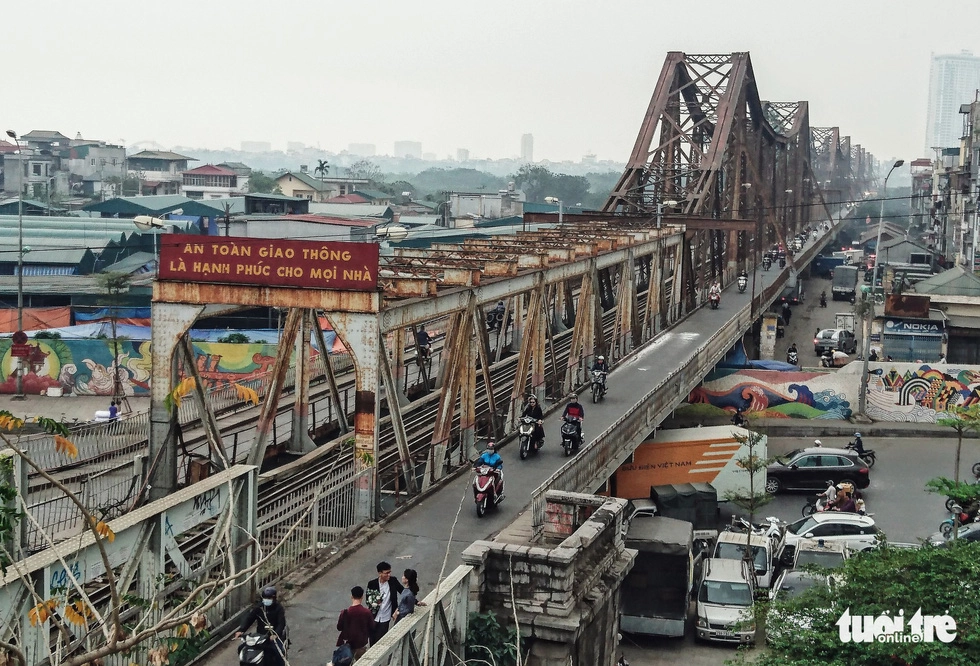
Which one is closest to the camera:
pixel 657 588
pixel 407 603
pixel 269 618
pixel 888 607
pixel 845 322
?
pixel 407 603

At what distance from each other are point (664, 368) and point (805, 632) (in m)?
18.9

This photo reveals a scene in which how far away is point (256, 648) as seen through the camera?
1010 centimetres

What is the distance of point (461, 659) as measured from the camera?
10758mm

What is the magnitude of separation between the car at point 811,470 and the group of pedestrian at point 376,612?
19.4 metres

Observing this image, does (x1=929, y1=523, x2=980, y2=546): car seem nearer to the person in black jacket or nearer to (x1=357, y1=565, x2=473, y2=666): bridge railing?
(x1=357, y1=565, x2=473, y2=666): bridge railing

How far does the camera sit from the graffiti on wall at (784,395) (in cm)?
3681

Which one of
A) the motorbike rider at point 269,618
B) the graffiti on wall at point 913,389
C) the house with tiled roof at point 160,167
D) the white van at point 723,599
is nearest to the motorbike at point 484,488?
the white van at point 723,599

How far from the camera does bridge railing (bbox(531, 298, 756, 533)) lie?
54.8 ft

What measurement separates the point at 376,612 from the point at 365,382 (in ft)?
16.4

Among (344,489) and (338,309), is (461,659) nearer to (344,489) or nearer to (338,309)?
(344,489)

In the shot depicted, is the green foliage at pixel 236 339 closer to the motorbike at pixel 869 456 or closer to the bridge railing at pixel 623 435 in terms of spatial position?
the bridge railing at pixel 623 435

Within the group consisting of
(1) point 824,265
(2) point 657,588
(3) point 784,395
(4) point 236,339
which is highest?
(1) point 824,265

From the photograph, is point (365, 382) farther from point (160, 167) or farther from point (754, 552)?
point (160, 167)

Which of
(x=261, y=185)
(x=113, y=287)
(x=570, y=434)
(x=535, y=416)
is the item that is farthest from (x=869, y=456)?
(x=261, y=185)
